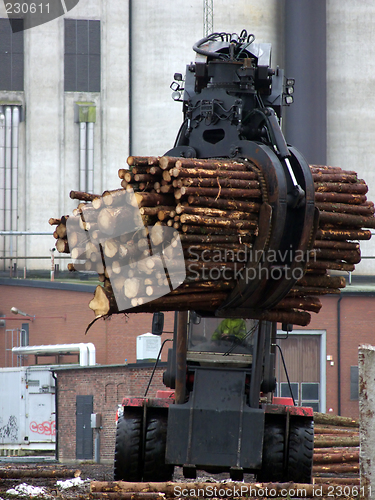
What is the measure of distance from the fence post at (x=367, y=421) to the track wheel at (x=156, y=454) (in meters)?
4.04

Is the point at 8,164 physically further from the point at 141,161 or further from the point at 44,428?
the point at 141,161

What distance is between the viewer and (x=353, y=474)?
539 inches

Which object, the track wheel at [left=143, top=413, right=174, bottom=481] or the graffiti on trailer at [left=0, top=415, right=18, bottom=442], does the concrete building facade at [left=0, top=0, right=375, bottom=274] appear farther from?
the track wheel at [left=143, top=413, right=174, bottom=481]

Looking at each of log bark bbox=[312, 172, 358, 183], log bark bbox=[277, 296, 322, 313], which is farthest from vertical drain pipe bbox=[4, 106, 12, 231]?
log bark bbox=[312, 172, 358, 183]

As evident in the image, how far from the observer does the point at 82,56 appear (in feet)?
106

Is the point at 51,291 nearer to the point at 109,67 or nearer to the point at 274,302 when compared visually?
the point at 109,67

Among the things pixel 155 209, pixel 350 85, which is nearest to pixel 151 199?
pixel 155 209

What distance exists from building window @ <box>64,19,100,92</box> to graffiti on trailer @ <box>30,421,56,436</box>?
48.6 ft

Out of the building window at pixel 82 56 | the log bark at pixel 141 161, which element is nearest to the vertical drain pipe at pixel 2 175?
the building window at pixel 82 56

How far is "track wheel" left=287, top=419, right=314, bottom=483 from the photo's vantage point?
9.82m

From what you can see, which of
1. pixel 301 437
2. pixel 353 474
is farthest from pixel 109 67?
pixel 301 437

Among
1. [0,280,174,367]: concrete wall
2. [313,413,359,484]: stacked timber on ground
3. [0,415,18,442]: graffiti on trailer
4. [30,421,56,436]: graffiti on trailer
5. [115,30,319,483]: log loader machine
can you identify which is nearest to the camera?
[115,30,319,483]: log loader machine

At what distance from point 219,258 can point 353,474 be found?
25.3 feet

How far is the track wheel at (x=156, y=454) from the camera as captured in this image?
33.0ft
